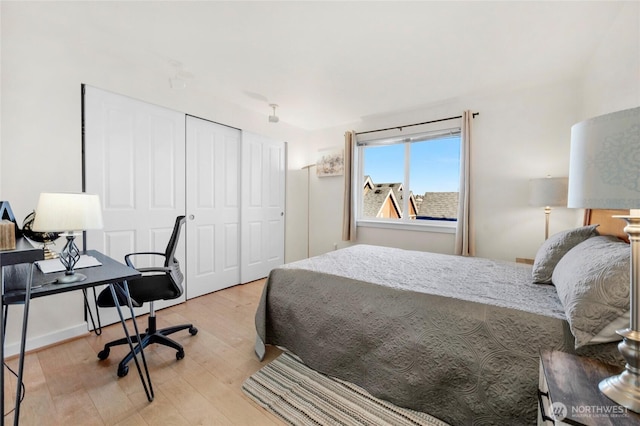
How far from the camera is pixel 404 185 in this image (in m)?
3.74

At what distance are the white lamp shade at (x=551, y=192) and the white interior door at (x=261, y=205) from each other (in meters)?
3.15

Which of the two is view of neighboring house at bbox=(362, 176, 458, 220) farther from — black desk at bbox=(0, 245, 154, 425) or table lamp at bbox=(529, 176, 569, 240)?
black desk at bbox=(0, 245, 154, 425)

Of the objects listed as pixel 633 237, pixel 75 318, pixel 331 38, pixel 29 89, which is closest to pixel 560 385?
pixel 633 237

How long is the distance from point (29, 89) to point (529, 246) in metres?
4.65

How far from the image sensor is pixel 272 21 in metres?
1.86

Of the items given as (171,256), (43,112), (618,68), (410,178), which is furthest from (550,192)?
(43,112)

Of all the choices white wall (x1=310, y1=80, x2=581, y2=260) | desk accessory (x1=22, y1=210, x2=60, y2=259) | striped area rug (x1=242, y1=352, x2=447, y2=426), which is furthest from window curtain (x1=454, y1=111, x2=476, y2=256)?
desk accessory (x1=22, y1=210, x2=60, y2=259)

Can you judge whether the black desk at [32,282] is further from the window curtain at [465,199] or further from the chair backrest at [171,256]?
the window curtain at [465,199]

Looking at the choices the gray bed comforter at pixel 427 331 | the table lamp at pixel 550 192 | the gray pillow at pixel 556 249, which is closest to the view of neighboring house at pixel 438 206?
the table lamp at pixel 550 192

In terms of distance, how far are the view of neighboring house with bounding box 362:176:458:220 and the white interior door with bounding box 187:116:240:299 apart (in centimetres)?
198

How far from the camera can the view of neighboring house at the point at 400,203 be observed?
3.43 meters

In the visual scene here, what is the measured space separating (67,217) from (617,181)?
7.01ft

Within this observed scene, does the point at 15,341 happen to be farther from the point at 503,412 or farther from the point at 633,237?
the point at 633,237

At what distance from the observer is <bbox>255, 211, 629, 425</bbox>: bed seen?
1.11 m
